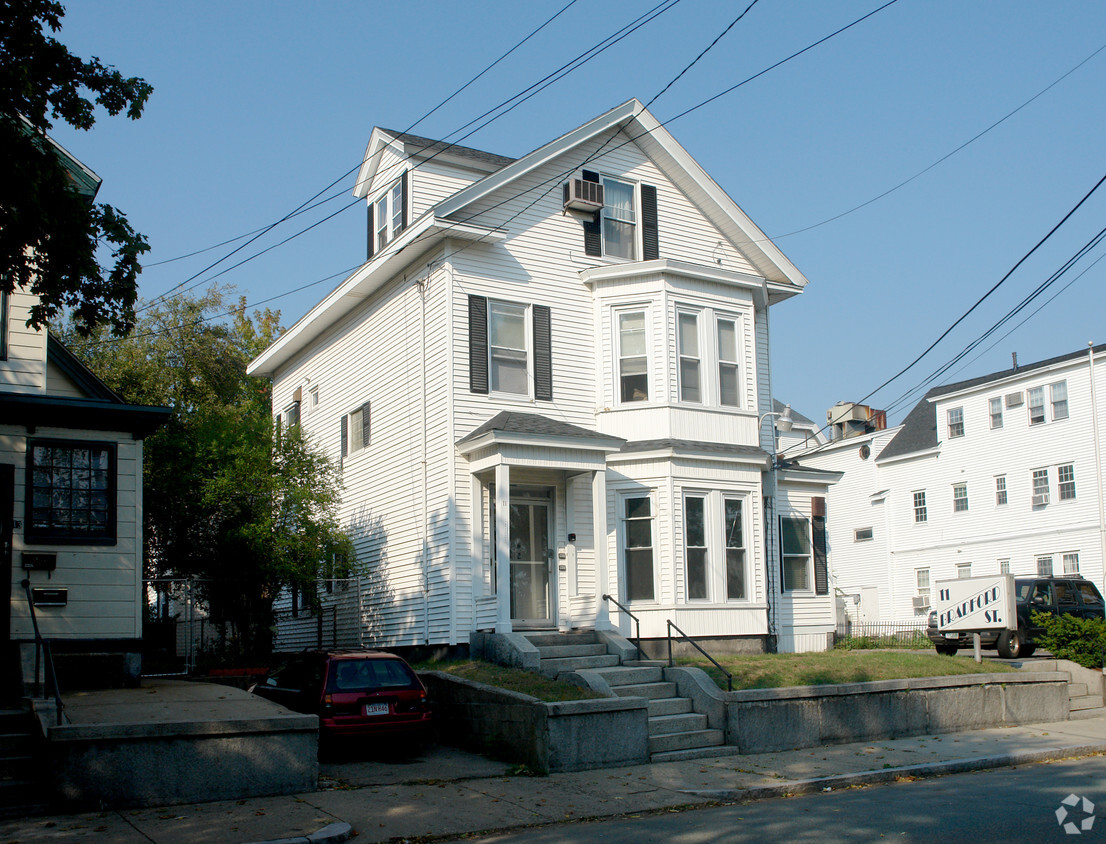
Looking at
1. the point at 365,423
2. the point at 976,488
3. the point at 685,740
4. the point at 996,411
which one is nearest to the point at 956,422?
the point at 996,411

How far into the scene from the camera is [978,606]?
1847 centimetres

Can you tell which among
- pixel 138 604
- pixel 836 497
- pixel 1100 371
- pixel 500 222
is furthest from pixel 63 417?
pixel 836 497

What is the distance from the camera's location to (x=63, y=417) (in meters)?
15.2

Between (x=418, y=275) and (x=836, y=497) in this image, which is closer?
(x=418, y=275)

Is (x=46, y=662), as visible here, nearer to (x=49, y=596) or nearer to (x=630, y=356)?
(x=49, y=596)

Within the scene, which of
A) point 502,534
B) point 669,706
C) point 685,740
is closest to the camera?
point 685,740

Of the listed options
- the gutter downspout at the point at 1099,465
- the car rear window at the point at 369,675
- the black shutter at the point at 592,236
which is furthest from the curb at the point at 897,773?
the gutter downspout at the point at 1099,465

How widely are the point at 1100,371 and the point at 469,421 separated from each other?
26.1 meters

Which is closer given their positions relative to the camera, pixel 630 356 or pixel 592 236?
pixel 630 356

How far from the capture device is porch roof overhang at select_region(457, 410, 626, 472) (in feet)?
56.3

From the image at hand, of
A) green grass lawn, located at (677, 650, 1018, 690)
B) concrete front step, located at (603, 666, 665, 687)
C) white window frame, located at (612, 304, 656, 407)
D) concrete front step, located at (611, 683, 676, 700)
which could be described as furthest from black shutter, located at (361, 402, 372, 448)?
concrete front step, located at (611, 683, 676, 700)

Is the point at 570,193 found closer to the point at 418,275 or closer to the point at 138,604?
the point at 418,275

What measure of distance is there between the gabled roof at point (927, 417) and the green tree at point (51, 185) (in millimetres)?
33954

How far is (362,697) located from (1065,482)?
101 ft
